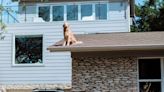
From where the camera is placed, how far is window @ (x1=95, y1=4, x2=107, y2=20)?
25312 mm

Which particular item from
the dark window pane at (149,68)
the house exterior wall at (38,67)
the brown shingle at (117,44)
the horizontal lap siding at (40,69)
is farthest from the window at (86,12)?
the dark window pane at (149,68)

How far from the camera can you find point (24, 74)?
22359 millimetres

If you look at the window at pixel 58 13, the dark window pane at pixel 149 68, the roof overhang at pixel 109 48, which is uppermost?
the window at pixel 58 13

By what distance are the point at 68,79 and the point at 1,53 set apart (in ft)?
12.1

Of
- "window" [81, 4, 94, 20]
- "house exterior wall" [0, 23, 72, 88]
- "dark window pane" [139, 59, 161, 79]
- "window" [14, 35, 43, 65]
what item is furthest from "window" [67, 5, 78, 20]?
"dark window pane" [139, 59, 161, 79]

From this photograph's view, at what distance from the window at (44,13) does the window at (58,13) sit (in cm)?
35

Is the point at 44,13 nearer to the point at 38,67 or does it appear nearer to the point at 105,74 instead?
the point at 38,67

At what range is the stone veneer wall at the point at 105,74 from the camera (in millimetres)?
14219

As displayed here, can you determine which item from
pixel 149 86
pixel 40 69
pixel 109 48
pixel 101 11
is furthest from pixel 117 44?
pixel 101 11

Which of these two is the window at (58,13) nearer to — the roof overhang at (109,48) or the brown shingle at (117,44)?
the brown shingle at (117,44)

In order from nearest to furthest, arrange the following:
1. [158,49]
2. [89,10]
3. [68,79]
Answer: [158,49] < [68,79] < [89,10]

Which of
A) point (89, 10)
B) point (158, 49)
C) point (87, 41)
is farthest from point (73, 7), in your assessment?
point (158, 49)

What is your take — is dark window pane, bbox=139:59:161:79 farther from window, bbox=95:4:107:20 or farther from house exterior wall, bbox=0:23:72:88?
window, bbox=95:4:107:20

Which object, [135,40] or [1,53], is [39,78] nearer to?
[1,53]
